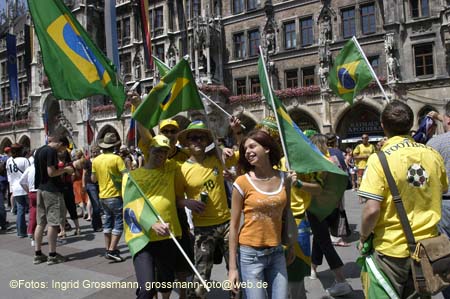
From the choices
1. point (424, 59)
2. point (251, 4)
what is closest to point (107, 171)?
point (424, 59)

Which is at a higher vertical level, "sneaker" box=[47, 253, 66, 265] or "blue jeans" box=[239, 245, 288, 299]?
"blue jeans" box=[239, 245, 288, 299]

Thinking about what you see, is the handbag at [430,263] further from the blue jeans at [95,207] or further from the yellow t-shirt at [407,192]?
the blue jeans at [95,207]

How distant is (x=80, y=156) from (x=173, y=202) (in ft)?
21.9

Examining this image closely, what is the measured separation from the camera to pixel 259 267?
2.64 metres

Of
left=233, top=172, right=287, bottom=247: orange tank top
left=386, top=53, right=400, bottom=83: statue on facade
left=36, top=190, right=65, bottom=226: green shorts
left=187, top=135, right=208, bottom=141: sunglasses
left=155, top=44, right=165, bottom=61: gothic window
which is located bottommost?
left=36, top=190, right=65, bottom=226: green shorts

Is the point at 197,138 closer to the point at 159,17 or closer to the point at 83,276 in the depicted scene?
the point at 83,276

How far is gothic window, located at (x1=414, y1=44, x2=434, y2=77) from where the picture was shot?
19.8 metres

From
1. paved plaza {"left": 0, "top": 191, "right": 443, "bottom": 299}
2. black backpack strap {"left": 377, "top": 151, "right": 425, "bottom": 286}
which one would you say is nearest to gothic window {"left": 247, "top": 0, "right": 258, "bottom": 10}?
paved plaza {"left": 0, "top": 191, "right": 443, "bottom": 299}

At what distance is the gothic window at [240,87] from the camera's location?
26.3m

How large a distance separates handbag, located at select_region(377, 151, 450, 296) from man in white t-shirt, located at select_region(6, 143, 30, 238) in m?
8.17

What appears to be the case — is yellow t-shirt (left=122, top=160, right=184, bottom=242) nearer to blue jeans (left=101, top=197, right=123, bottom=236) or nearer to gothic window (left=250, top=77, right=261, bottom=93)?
blue jeans (left=101, top=197, right=123, bottom=236)

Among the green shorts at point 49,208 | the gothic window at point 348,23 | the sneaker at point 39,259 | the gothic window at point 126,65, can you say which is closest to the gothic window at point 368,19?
the gothic window at point 348,23

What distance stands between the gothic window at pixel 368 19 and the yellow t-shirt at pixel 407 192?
21928 millimetres

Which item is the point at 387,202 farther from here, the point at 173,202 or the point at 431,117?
the point at 431,117
